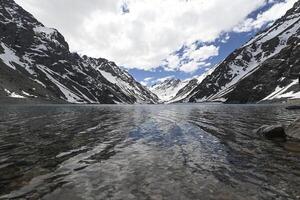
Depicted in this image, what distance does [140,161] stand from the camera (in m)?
22.4

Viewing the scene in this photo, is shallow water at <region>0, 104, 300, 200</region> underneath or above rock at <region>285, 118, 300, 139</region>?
underneath

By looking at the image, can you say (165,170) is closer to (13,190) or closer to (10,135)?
(13,190)

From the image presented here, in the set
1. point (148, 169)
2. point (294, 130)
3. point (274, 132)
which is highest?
point (294, 130)

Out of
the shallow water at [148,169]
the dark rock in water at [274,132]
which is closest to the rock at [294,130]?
the dark rock in water at [274,132]

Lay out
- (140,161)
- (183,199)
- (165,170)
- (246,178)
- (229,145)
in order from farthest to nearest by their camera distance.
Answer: (229,145) → (140,161) → (165,170) → (246,178) → (183,199)

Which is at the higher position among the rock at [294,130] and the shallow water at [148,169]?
the rock at [294,130]

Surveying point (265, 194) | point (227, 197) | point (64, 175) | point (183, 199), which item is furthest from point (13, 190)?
point (265, 194)

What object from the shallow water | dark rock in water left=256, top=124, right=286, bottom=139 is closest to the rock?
dark rock in water left=256, top=124, right=286, bottom=139

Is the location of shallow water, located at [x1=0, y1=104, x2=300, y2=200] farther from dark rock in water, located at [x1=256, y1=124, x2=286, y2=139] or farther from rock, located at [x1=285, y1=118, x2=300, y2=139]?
dark rock in water, located at [x1=256, y1=124, x2=286, y2=139]

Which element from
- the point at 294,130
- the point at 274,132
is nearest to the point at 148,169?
the point at 274,132

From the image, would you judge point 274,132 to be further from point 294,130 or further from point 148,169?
point 148,169

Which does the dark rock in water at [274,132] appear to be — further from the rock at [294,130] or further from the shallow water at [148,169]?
the shallow water at [148,169]

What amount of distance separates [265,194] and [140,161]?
9.58 meters

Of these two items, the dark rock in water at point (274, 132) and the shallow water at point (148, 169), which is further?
the dark rock in water at point (274, 132)
